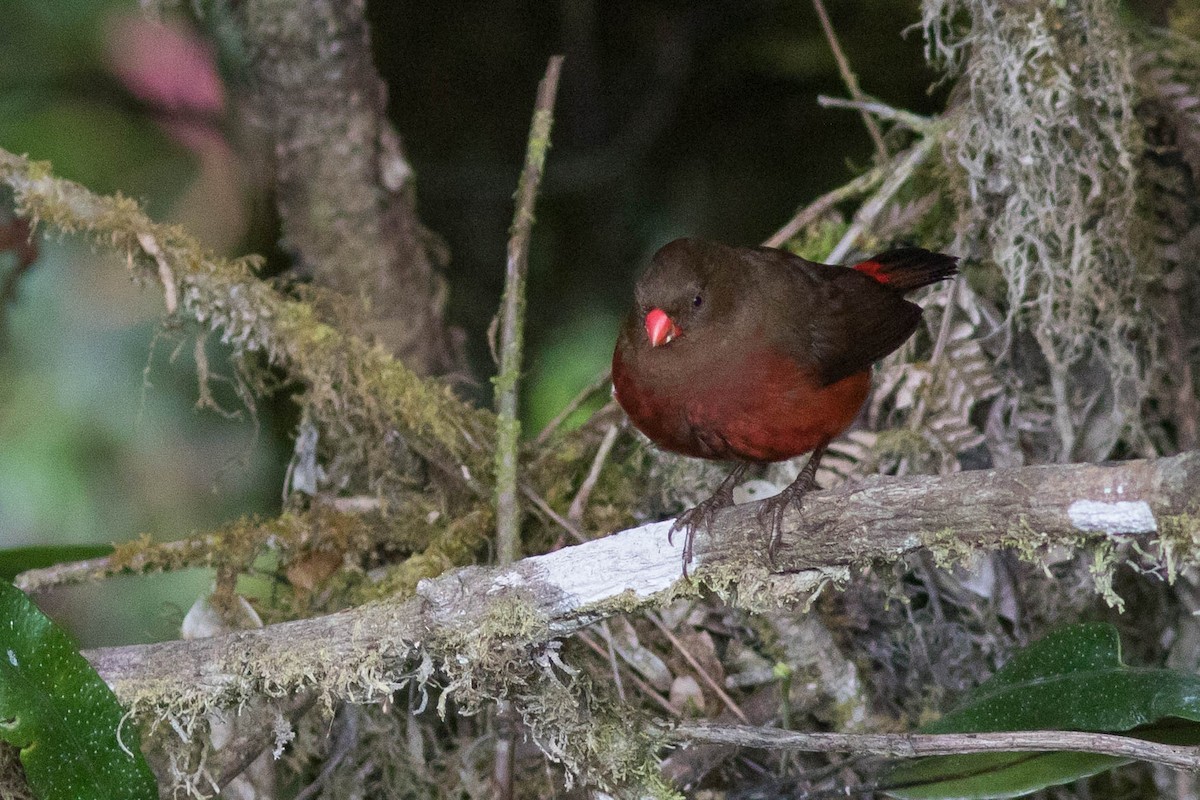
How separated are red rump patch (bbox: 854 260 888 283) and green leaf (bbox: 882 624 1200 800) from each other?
3.59 feet

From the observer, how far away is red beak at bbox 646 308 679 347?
262 centimetres

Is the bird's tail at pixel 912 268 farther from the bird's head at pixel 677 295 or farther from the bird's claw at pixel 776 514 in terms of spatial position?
the bird's claw at pixel 776 514

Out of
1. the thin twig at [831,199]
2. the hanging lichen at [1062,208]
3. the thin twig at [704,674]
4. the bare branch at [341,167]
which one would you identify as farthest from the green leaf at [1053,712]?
the bare branch at [341,167]

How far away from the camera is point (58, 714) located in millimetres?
2084

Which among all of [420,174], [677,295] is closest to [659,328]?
[677,295]

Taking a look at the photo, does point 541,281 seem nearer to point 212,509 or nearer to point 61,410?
point 212,509

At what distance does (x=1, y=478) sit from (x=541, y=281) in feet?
6.29

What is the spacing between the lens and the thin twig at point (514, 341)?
2922 mm

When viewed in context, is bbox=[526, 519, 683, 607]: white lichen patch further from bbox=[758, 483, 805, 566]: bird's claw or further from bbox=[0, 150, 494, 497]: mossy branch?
bbox=[0, 150, 494, 497]: mossy branch

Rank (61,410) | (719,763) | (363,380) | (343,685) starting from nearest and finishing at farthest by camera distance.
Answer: (343,685) < (719,763) < (363,380) < (61,410)

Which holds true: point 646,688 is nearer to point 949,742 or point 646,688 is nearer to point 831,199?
point 949,742

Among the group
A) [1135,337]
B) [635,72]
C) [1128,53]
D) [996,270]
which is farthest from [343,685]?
[635,72]

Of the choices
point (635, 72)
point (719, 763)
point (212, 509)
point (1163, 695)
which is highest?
point (635, 72)

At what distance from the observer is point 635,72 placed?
436 cm
